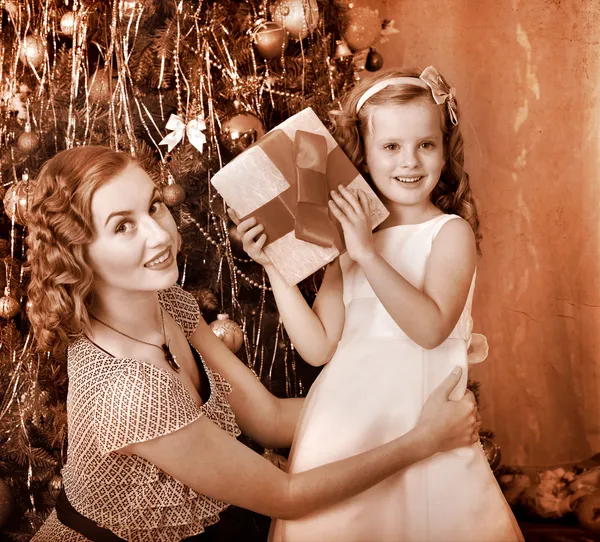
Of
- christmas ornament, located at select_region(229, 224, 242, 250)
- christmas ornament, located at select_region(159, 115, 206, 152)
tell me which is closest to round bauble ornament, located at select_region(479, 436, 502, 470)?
christmas ornament, located at select_region(229, 224, 242, 250)

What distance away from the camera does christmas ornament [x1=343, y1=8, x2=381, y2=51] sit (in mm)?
1840

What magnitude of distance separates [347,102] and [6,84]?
0.99 m

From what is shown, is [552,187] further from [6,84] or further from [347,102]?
[6,84]

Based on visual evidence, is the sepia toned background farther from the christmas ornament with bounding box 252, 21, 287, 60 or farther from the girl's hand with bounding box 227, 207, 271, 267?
the girl's hand with bounding box 227, 207, 271, 267

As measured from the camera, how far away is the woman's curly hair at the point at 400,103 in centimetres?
128

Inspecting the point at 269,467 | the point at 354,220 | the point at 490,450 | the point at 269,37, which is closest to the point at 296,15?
the point at 269,37

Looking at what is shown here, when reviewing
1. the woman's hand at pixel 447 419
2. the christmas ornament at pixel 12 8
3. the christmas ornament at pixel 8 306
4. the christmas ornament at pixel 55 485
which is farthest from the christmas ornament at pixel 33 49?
the woman's hand at pixel 447 419

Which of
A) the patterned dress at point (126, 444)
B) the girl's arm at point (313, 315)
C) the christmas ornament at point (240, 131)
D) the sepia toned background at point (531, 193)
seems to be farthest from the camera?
the sepia toned background at point (531, 193)

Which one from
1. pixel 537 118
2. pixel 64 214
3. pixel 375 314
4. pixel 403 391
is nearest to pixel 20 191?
pixel 64 214

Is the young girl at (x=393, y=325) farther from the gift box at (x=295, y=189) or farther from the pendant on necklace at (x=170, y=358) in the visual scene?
the pendant on necklace at (x=170, y=358)

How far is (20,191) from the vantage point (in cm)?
165

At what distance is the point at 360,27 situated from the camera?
1838 mm

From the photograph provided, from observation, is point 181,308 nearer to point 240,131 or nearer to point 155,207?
point 155,207

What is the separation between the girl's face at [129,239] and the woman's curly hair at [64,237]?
0.6 inches
